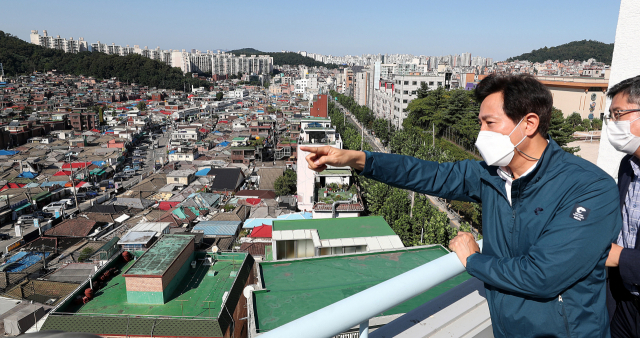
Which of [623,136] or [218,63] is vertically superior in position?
[218,63]

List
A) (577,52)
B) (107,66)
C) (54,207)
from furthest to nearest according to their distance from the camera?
(577,52) → (107,66) → (54,207)

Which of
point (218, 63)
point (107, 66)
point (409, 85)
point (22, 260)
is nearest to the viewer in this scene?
point (22, 260)

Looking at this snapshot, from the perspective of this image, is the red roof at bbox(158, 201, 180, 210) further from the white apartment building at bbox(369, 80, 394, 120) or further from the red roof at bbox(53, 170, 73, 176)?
the white apartment building at bbox(369, 80, 394, 120)

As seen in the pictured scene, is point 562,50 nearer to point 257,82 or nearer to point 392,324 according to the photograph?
point 257,82

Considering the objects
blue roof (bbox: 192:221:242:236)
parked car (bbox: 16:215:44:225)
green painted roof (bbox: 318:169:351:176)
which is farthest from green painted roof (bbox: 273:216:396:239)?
parked car (bbox: 16:215:44:225)

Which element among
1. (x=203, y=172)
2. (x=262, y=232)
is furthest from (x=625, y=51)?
(x=203, y=172)

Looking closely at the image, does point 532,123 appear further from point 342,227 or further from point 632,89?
point 342,227

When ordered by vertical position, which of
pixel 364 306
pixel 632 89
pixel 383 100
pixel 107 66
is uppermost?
pixel 107 66
